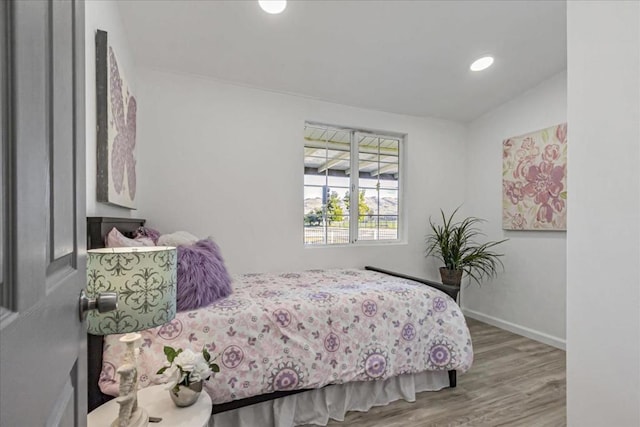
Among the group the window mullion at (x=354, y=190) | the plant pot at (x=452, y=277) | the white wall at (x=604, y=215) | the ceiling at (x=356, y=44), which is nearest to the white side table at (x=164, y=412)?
the white wall at (x=604, y=215)

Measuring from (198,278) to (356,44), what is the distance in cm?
202

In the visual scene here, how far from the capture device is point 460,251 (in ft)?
12.1

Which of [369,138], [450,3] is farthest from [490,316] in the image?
[450,3]

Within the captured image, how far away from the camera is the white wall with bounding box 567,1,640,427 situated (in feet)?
3.76

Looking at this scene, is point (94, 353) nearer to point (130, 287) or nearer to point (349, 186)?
point (130, 287)

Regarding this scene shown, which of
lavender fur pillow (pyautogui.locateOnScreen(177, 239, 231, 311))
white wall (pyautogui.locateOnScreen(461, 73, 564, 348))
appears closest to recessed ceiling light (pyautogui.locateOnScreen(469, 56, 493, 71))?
white wall (pyautogui.locateOnScreen(461, 73, 564, 348))

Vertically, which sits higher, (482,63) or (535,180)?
(482,63)

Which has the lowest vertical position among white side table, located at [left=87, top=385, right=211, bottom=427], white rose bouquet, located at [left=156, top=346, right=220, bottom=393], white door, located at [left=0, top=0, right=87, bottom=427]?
white side table, located at [left=87, top=385, right=211, bottom=427]

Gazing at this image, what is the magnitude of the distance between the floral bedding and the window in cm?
94

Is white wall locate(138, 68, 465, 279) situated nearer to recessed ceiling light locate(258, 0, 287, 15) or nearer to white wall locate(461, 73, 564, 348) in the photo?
recessed ceiling light locate(258, 0, 287, 15)

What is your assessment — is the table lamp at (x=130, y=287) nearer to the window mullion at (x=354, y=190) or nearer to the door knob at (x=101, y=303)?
the door knob at (x=101, y=303)

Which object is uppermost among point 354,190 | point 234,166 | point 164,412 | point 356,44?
point 356,44

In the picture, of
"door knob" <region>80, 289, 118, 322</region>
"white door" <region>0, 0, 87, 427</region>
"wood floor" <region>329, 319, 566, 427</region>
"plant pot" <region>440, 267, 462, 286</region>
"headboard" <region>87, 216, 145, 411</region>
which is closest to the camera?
"white door" <region>0, 0, 87, 427</region>

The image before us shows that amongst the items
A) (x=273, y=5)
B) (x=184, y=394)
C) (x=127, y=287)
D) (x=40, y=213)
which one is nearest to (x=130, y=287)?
(x=127, y=287)
